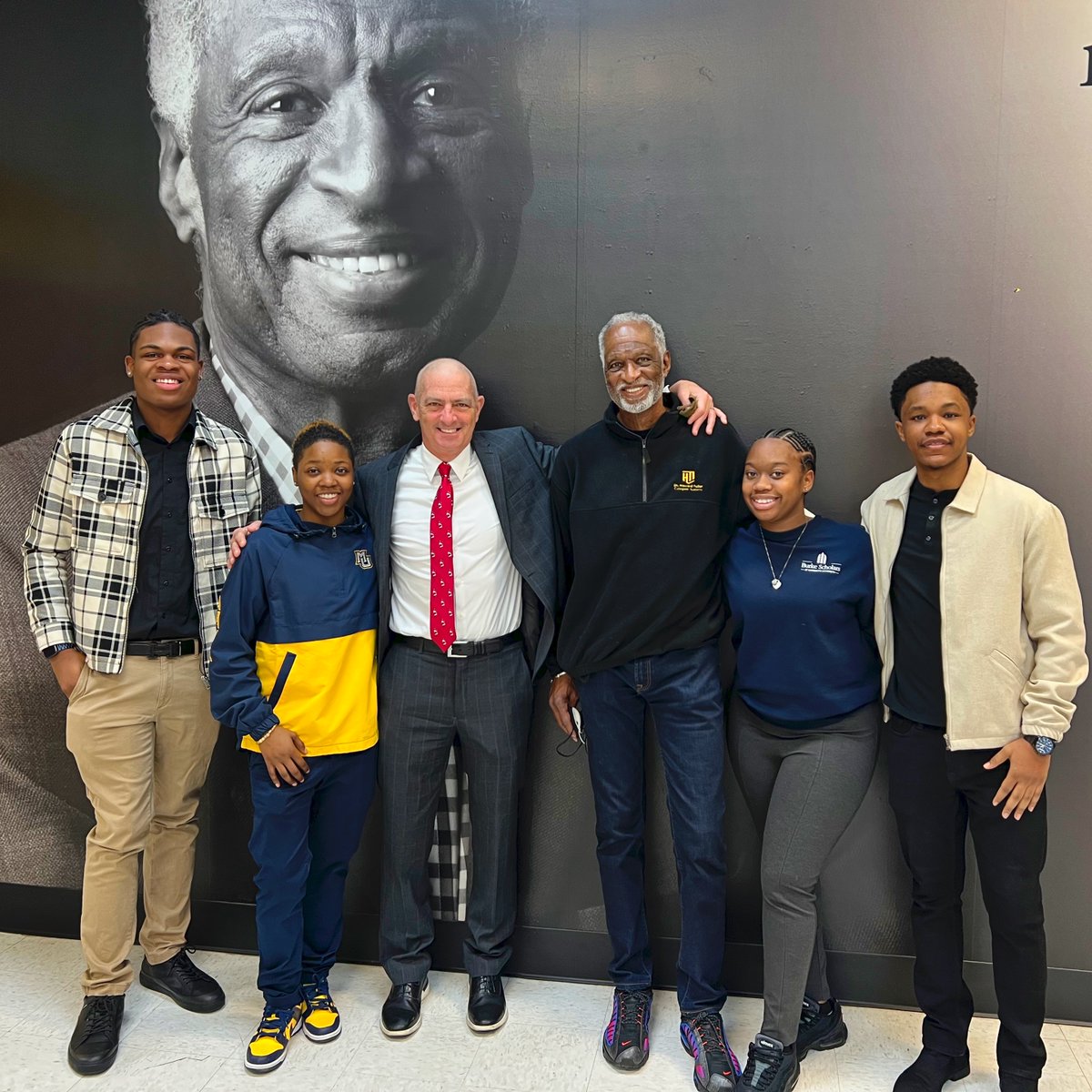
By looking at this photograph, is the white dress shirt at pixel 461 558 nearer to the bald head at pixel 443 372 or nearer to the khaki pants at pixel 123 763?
the bald head at pixel 443 372

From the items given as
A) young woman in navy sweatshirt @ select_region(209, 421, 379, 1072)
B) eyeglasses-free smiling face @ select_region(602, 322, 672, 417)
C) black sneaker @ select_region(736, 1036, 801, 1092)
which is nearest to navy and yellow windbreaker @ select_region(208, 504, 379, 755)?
young woman in navy sweatshirt @ select_region(209, 421, 379, 1072)

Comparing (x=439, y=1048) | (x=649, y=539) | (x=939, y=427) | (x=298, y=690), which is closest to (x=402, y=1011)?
(x=439, y=1048)

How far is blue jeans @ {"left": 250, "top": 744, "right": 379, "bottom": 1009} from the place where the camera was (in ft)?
8.11

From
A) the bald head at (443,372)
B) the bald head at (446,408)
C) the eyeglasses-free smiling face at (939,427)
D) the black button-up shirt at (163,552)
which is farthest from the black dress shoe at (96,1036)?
the eyeglasses-free smiling face at (939,427)

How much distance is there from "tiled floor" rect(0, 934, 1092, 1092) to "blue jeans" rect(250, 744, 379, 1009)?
0.21 m

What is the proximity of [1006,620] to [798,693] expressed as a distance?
532mm

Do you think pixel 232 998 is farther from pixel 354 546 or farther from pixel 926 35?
pixel 926 35

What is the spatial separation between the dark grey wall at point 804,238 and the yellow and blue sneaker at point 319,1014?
386mm

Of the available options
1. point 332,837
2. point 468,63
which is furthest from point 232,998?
point 468,63

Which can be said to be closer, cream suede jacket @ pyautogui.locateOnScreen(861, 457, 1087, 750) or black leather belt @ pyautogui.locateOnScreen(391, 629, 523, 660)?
cream suede jacket @ pyautogui.locateOnScreen(861, 457, 1087, 750)

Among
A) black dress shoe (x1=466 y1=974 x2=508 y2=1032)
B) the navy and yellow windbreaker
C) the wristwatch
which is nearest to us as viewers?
the wristwatch

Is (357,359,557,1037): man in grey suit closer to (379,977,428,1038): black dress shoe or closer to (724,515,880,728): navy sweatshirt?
(379,977,428,1038): black dress shoe

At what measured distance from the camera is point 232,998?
111 inches

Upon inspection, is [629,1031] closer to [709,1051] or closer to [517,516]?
[709,1051]
